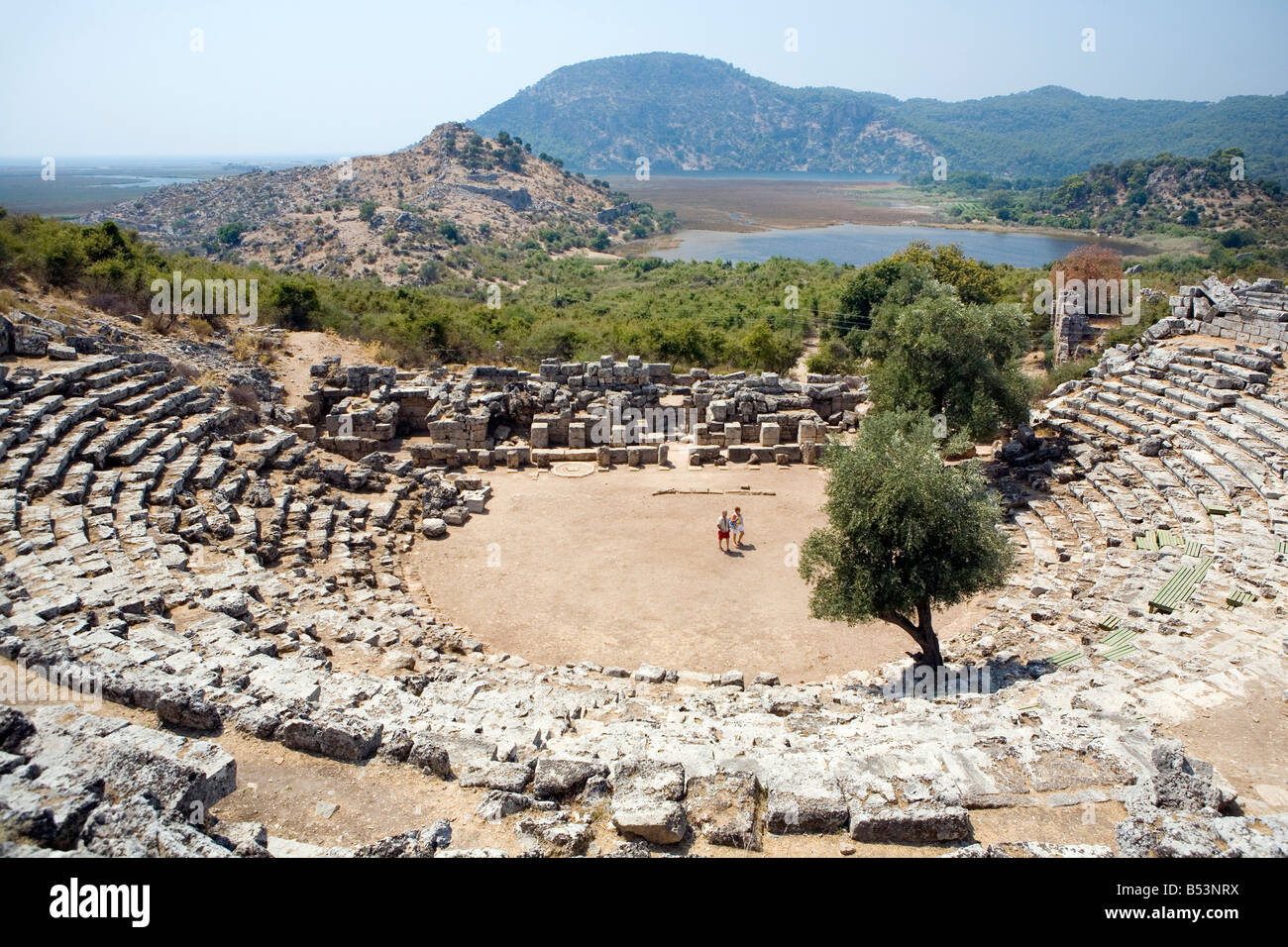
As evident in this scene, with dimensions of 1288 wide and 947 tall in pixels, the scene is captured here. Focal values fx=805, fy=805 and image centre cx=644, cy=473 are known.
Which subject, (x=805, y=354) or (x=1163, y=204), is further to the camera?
(x=1163, y=204)

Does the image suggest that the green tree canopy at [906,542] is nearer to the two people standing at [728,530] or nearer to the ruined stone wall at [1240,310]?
the two people standing at [728,530]

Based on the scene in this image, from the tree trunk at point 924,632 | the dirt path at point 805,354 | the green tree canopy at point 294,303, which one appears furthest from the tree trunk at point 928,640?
the green tree canopy at point 294,303

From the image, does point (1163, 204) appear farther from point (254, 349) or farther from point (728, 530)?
point (254, 349)

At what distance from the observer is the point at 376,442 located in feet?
84.9

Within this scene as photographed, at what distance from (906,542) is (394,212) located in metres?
87.7

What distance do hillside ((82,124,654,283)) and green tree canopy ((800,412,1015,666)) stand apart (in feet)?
220

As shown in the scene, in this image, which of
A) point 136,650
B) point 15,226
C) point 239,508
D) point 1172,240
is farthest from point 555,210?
point 136,650

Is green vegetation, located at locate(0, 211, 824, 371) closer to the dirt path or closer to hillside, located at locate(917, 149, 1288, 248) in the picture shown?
the dirt path

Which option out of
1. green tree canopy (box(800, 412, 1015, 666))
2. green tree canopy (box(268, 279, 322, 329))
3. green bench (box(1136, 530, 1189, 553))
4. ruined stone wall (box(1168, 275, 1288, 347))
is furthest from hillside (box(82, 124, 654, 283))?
green tree canopy (box(800, 412, 1015, 666))

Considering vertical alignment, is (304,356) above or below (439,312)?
below

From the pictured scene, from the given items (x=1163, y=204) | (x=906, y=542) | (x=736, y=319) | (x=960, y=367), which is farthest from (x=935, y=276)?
(x=1163, y=204)

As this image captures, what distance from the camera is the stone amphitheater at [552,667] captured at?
771 centimetres

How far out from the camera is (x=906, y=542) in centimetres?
1320
